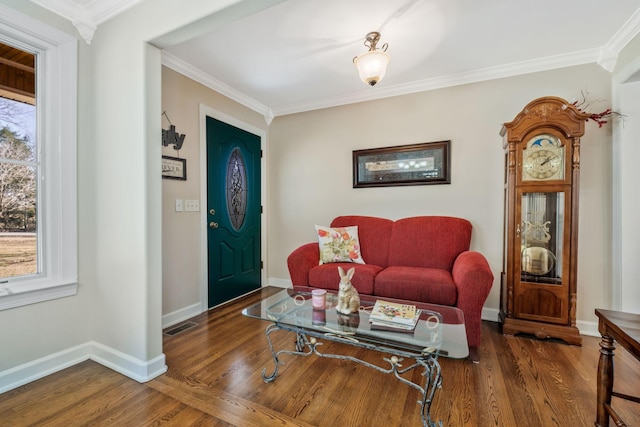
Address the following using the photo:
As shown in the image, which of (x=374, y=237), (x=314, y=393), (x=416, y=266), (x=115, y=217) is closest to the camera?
(x=314, y=393)

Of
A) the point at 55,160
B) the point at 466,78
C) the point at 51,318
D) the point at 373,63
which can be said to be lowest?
the point at 51,318

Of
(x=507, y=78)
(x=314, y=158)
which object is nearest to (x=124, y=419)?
(x=314, y=158)

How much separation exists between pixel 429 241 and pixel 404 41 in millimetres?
1710

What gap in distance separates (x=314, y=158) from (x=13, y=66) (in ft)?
8.24

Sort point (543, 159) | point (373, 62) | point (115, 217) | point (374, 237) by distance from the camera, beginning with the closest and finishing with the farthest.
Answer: point (115, 217), point (373, 62), point (543, 159), point (374, 237)

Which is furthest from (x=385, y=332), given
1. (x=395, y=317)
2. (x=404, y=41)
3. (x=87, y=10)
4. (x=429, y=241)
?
(x=87, y=10)

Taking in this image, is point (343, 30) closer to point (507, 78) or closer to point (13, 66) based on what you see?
point (507, 78)

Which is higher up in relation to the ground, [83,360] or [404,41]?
[404,41]

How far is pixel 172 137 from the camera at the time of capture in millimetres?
A: 2465

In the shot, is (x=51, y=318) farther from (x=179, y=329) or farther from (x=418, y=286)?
(x=418, y=286)

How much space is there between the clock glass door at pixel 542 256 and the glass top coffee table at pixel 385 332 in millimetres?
1022

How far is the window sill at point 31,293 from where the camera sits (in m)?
1.56

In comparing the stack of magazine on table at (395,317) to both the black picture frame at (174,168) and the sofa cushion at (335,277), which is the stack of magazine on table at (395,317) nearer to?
the sofa cushion at (335,277)

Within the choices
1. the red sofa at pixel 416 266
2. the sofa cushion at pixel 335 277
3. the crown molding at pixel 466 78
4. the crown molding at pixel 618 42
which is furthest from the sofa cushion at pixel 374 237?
the crown molding at pixel 618 42
